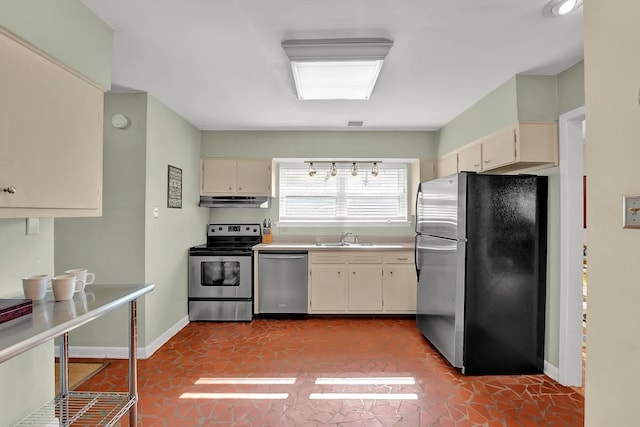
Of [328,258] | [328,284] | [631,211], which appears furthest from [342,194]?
[631,211]

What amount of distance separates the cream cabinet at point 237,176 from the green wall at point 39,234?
2.51m

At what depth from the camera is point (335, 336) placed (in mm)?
3613

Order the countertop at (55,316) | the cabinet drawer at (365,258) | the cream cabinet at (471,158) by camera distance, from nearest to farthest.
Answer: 1. the countertop at (55,316)
2. the cream cabinet at (471,158)
3. the cabinet drawer at (365,258)

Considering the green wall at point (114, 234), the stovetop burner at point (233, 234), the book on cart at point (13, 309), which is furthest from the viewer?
the stovetop burner at point (233, 234)

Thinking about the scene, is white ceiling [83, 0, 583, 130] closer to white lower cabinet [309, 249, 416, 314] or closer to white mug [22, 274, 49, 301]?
white mug [22, 274, 49, 301]

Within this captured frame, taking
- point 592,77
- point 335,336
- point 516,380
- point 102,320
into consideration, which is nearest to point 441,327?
point 516,380

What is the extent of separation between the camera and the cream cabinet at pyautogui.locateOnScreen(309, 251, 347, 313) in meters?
4.17

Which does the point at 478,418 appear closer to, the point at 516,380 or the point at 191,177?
the point at 516,380

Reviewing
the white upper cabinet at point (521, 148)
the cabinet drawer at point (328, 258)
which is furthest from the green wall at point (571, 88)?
the cabinet drawer at point (328, 258)

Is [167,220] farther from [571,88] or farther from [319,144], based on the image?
[571,88]

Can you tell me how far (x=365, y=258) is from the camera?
4176mm

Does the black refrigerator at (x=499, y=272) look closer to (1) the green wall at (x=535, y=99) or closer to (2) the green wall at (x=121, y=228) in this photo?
(1) the green wall at (x=535, y=99)

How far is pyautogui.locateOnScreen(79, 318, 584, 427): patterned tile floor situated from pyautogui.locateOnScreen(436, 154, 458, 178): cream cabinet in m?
2.02

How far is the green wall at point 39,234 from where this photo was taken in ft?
4.98
